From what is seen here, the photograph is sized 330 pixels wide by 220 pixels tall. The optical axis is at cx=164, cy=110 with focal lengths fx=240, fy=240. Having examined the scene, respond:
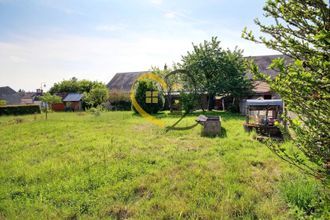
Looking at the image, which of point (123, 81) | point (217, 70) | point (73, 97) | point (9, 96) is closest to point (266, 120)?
point (217, 70)

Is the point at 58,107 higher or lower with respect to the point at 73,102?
lower

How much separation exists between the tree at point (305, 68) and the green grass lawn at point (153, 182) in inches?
25.1

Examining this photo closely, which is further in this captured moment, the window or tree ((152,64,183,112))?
tree ((152,64,183,112))

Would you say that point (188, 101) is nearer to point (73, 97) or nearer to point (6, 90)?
point (73, 97)

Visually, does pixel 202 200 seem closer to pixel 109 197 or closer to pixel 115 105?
pixel 109 197

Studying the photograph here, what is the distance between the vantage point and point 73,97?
38.4m

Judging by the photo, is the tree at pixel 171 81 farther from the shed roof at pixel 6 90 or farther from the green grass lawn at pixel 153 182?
the shed roof at pixel 6 90

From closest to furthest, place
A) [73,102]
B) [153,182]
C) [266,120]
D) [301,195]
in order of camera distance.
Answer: [301,195] → [153,182] → [266,120] → [73,102]

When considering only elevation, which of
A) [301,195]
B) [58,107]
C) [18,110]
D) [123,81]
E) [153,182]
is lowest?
[153,182]

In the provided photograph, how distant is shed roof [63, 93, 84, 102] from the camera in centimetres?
3750

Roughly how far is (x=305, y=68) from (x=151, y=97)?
18758mm

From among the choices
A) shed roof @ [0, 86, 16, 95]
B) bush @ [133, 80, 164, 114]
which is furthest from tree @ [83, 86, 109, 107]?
shed roof @ [0, 86, 16, 95]

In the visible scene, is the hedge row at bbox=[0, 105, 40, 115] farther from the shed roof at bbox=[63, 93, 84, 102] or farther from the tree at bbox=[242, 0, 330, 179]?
the tree at bbox=[242, 0, 330, 179]

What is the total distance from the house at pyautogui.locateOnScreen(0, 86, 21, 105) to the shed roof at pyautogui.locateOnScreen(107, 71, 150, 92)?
24778 mm
